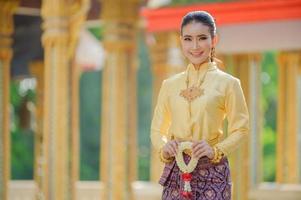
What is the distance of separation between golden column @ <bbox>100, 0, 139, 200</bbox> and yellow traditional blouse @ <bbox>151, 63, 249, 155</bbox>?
628 centimetres

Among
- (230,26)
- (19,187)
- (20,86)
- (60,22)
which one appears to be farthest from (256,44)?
(20,86)

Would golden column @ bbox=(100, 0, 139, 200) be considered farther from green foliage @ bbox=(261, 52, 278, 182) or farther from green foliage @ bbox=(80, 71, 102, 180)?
green foliage @ bbox=(261, 52, 278, 182)

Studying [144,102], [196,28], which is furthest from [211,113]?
[144,102]

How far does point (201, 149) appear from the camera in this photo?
13.8 ft

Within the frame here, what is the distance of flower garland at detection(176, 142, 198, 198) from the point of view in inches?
167

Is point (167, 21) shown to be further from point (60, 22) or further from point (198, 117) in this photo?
point (198, 117)

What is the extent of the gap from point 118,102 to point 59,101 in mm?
1605

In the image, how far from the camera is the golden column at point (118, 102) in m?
10.7

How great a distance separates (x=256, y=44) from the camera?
1048cm

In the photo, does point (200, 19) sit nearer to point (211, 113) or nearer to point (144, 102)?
point (211, 113)

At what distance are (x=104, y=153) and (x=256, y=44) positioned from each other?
8.33 ft

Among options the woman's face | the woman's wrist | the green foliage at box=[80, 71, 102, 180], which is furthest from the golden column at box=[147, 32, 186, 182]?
the green foliage at box=[80, 71, 102, 180]

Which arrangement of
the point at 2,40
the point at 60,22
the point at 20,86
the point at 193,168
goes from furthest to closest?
the point at 20,86 → the point at 2,40 → the point at 60,22 → the point at 193,168

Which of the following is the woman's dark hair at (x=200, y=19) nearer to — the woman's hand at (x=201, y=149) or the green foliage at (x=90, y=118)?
the woman's hand at (x=201, y=149)
